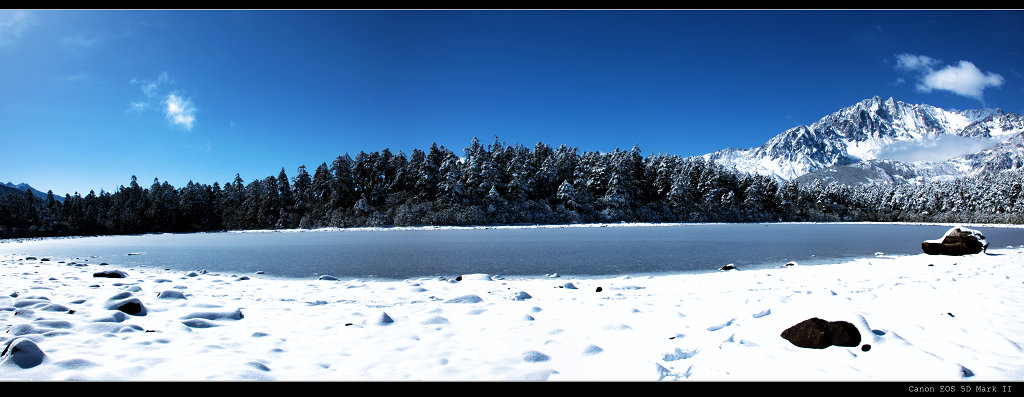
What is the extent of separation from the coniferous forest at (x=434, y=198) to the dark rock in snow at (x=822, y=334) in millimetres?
54084

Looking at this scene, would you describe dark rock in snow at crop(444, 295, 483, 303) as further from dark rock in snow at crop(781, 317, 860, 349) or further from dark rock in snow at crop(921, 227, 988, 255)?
dark rock in snow at crop(921, 227, 988, 255)

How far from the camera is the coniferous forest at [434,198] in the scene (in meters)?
59.5

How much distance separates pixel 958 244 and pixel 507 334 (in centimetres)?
2150

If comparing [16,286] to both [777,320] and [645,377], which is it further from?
[777,320]

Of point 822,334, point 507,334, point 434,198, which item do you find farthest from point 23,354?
point 434,198

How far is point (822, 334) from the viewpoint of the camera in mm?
4312

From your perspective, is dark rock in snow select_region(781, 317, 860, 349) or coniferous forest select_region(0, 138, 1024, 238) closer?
dark rock in snow select_region(781, 317, 860, 349)

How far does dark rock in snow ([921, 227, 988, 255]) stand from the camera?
1619cm

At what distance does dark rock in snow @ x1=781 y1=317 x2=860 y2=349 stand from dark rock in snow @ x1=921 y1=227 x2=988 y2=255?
18419mm

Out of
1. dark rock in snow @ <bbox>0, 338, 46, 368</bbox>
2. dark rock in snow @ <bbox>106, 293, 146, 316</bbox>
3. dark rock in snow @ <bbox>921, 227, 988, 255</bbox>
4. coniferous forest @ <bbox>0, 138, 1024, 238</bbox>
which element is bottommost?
dark rock in snow @ <bbox>921, 227, 988, 255</bbox>

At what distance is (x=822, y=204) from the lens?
94.1m

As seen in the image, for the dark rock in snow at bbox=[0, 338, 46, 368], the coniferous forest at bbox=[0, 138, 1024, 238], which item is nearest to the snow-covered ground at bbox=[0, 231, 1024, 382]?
the dark rock in snow at bbox=[0, 338, 46, 368]

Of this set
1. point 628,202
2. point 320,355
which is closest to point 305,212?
point 628,202

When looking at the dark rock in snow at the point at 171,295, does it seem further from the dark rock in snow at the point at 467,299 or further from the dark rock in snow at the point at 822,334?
the dark rock in snow at the point at 822,334
